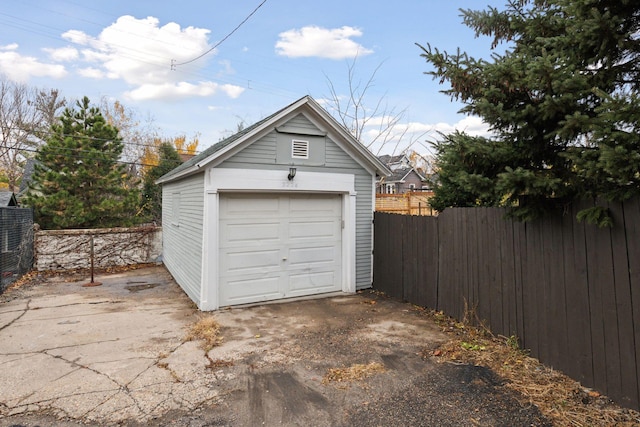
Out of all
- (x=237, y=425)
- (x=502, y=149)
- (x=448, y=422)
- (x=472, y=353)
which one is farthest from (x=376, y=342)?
(x=502, y=149)

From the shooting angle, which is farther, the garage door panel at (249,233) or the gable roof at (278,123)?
the garage door panel at (249,233)

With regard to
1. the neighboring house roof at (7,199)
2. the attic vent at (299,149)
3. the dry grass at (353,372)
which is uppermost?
the attic vent at (299,149)

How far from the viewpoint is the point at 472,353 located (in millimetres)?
4273

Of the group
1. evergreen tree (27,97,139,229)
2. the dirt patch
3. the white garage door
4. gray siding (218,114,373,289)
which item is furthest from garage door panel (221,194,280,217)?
evergreen tree (27,97,139,229)

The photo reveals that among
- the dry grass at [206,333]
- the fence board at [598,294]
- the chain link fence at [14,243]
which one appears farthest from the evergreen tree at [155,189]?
the fence board at [598,294]

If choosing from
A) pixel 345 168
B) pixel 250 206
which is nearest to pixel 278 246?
pixel 250 206

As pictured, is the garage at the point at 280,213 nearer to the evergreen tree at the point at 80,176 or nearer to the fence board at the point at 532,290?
the fence board at the point at 532,290

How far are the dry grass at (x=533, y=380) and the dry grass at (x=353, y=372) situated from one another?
0.79m

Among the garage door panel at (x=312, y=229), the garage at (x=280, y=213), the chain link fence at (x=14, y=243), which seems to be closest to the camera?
the garage at (x=280, y=213)

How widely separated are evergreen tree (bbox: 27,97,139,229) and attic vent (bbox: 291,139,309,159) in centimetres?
832

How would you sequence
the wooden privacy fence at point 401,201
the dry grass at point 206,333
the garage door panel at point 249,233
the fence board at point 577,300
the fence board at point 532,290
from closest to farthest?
the fence board at point 577,300, the fence board at point 532,290, the dry grass at point 206,333, the garage door panel at point 249,233, the wooden privacy fence at point 401,201

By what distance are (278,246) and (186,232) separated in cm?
218

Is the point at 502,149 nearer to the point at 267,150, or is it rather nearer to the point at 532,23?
the point at 532,23

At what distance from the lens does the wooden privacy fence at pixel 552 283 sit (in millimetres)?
3068
